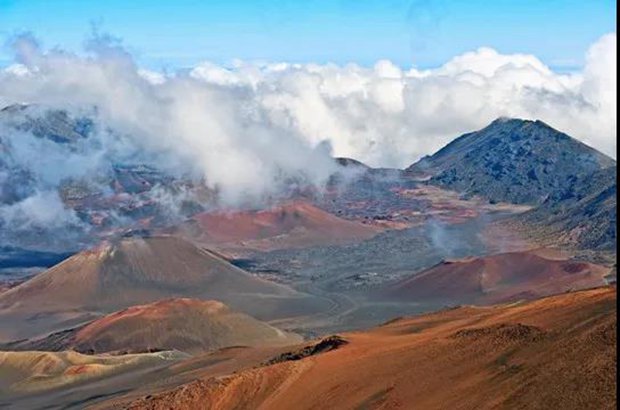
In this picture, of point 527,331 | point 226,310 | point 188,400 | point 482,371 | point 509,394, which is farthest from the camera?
point 226,310

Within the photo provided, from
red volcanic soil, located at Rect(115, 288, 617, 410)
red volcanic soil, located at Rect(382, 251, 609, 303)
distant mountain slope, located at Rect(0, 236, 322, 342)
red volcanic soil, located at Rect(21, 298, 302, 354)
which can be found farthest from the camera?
distant mountain slope, located at Rect(0, 236, 322, 342)

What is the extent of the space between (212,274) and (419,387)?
136 meters

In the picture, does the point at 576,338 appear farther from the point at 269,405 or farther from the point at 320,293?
the point at 320,293

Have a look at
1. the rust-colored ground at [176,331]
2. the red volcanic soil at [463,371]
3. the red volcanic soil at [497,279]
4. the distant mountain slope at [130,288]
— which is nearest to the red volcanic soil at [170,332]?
the rust-colored ground at [176,331]

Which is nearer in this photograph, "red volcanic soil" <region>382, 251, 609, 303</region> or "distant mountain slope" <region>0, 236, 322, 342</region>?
"red volcanic soil" <region>382, 251, 609, 303</region>

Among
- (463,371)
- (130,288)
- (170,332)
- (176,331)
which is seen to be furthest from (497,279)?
(463,371)

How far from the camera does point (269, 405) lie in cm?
6119

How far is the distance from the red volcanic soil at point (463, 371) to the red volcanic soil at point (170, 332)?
54739mm

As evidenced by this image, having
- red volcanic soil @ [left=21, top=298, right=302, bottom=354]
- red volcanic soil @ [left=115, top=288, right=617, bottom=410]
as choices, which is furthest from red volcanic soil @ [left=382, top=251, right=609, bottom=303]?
red volcanic soil @ [left=115, top=288, right=617, bottom=410]

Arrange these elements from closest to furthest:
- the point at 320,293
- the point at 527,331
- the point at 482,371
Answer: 1. the point at 482,371
2. the point at 527,331
3. the point at 320,293

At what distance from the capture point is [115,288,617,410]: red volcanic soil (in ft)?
158

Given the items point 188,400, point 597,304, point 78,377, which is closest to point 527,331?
point 597,304

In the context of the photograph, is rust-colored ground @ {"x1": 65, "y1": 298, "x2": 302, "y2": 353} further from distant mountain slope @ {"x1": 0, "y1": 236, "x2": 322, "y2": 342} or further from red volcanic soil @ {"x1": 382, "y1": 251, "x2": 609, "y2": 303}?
red volcanic soil @ {"x1": 382, "y1": 251, "x2": 609, "y2": 303}

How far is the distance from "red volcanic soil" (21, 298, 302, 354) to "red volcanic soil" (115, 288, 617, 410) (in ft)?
180
